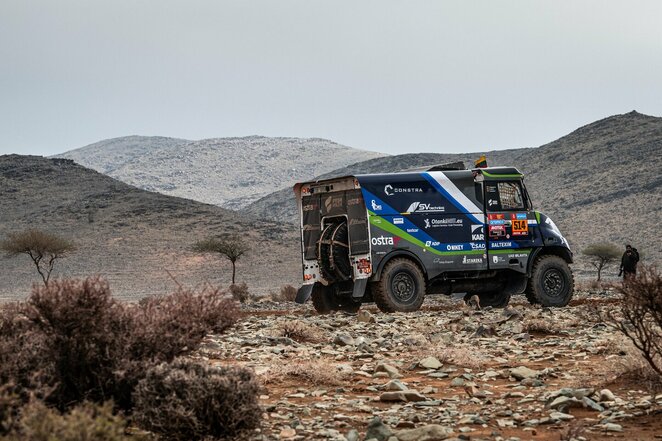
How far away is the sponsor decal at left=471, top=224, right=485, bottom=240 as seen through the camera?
20.5 m

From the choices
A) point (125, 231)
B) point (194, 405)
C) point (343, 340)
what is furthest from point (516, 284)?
point (125, 231)

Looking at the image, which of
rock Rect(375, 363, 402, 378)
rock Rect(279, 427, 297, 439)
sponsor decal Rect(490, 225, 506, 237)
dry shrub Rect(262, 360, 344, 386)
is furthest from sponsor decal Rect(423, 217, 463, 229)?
rock Rect(279, 427, 297, 439)

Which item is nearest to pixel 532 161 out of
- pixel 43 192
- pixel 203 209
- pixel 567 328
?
pixel 203 209

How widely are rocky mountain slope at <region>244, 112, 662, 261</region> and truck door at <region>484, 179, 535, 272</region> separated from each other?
46.0 meters

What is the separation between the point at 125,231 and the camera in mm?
69125

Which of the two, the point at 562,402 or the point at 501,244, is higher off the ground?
the point at 501,244

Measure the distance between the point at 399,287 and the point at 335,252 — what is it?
1.64 m

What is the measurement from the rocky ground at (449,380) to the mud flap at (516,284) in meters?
4.00

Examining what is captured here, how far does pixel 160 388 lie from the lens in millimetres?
6855

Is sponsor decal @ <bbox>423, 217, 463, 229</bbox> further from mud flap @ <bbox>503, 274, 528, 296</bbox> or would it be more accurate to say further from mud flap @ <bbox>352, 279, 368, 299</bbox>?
mud flap @ <bbox>503, 274, 528, 296</bbox>

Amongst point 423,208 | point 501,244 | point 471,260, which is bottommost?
point 471,260

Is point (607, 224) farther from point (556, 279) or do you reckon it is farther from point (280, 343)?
point (280, 343)

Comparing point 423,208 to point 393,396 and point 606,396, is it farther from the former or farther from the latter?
point 606,396

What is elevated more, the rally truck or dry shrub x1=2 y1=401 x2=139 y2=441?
the rally truck
